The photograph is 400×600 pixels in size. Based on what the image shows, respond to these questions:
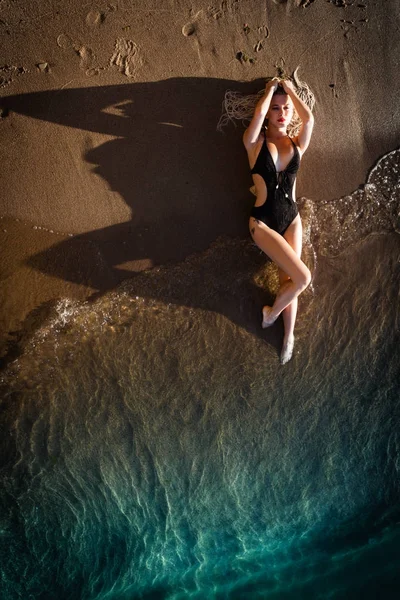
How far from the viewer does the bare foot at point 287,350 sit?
3.70 meters

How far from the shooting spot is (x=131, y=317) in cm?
366

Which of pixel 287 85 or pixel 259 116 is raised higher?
pixel 287 85

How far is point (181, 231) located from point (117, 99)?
999 millimetres

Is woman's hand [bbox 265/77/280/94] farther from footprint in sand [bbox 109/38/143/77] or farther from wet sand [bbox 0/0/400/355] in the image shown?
footprint in sand [bbox 109/38/143/77]

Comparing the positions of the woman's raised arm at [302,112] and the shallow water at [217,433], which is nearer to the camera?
the woman's raised arm at [302,112]

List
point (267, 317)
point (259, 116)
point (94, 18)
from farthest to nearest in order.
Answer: point (267, 317) < point (94, 18) < point (259, 116)

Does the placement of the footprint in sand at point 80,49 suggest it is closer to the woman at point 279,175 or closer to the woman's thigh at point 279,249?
the woman at point 279,175

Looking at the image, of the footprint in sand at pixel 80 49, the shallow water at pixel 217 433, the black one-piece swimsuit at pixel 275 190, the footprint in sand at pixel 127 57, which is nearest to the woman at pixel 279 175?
the black one-piece swimsuit at pixel 275 190

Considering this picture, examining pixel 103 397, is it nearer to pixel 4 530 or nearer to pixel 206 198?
pixel 4 530

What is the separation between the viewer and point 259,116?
3389mm

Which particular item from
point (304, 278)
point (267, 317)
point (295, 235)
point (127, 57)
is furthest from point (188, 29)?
point (267, 317)

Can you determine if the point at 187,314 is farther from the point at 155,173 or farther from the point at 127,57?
the point at 127,57

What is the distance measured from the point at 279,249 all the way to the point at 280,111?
3.01 feet

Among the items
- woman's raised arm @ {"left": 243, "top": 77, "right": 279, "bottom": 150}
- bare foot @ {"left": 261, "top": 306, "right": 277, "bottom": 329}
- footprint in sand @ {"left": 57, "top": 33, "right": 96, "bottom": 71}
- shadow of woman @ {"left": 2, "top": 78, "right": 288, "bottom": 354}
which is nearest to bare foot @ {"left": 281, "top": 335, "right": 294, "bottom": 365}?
bare foot @ {"left": 261, "top": 306, "right": 277, "bottom": 329}
